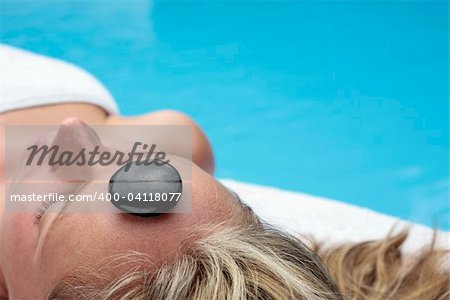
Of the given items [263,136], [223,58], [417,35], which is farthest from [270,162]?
[417,35]

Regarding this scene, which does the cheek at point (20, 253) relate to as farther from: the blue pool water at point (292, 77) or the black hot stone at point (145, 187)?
the blue pool water at point (292, 77)

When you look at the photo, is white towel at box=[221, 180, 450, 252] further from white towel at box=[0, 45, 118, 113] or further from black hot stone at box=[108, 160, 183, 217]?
black hot stone at box=[108, 160, 183, 217]

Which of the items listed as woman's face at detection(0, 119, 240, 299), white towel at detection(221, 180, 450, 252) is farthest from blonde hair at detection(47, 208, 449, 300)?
white towel at detection(221, 180, 450, 252)

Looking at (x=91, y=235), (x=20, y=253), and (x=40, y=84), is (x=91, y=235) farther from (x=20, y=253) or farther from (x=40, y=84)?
(x=40, y=84)

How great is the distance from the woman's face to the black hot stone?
1 cm

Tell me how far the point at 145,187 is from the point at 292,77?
1.80 meters

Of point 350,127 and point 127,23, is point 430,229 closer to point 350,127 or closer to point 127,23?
point 350,127

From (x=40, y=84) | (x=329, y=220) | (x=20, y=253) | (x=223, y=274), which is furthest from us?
(x=329, y=220)

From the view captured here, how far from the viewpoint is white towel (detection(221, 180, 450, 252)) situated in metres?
1.58

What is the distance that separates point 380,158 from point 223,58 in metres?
0.68

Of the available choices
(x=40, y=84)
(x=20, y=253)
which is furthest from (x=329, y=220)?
(x=20, y=253)

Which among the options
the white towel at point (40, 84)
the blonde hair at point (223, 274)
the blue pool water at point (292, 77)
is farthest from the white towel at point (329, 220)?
the blonde hair at point (223, 274)

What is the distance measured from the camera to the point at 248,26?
2.70m

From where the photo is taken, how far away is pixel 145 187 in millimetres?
841
